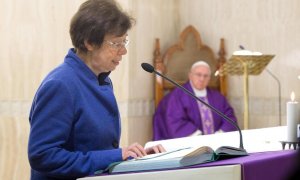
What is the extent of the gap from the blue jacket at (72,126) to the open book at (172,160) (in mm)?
192

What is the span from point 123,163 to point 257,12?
6587 mm

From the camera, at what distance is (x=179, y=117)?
8.39 metres

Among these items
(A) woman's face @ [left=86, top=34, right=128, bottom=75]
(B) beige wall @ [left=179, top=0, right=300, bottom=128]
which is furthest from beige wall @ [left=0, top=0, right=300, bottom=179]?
(A) woman's face @ [left=86, top=34, right=128, bottom=75]

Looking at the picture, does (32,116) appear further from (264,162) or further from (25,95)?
(25,95)

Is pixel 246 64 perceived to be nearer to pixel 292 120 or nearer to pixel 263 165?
pixel 292 120

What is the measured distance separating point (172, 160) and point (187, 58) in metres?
6.78

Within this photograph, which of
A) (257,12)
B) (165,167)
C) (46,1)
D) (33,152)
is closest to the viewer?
(165,167)

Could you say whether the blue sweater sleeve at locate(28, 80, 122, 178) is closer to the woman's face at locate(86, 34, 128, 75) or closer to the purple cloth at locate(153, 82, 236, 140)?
the woman's face at locate(86, 34, 128, 75)

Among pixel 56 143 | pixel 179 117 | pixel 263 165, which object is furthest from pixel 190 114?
pixel 263 165

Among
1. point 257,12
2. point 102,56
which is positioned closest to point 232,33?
point 257,12

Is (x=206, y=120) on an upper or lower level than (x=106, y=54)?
lower

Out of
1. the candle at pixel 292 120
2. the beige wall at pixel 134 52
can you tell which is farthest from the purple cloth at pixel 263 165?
the beige wall at pixel 134 52

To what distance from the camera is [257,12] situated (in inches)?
341

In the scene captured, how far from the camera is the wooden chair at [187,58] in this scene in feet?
28.7
